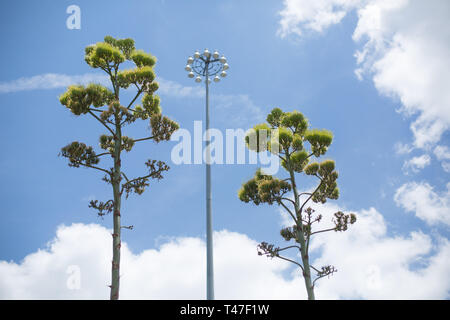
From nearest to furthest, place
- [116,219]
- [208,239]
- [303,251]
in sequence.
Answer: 1. [116,219]
2. [208,239]
3. [303,251]

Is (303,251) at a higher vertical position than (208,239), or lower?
lower

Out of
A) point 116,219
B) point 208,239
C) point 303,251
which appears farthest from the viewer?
point 303,251

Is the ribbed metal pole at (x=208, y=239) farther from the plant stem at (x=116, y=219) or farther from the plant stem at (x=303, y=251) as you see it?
the plant stem at (x=303, y=251)

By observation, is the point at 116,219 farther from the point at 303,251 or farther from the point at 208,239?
the point at 303,251

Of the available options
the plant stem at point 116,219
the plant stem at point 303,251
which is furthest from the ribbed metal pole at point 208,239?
the plant stem at point 303,251

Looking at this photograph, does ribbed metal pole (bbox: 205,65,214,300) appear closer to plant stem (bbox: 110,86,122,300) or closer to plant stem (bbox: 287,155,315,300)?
plant stem (bbox: 110,86,122,300)

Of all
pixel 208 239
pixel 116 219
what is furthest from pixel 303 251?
pixel 116 219

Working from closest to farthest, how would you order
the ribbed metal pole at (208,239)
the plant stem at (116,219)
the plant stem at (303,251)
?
the plant stem at (116,219)
the ribbed metal pole at (208,239)
the plant stem at (303,251)

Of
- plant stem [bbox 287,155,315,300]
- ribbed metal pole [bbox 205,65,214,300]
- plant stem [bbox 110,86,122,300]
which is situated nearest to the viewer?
plant stem [bbox 110,86,122,300]

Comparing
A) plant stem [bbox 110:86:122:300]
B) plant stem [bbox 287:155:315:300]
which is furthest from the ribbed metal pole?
plant stem [bbox 287:155:315:300]
